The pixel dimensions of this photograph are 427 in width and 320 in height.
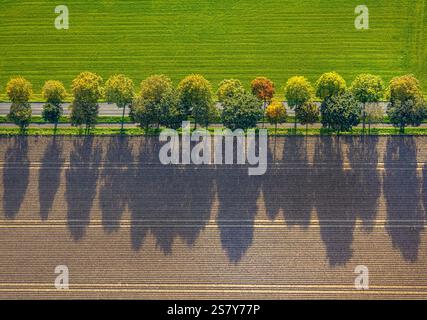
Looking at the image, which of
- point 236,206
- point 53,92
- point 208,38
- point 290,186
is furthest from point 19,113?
point 290,186

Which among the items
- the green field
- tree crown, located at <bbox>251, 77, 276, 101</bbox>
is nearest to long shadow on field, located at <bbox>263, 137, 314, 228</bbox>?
tree crown, located at <bbox>251, 77, 276, 101</bbox>

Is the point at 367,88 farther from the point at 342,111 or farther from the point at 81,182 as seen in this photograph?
the point at 81,182

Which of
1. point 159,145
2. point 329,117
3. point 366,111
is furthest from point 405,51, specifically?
point 159,145

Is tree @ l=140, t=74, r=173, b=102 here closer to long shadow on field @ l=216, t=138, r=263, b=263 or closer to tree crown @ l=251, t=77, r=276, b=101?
tree crown @ l=251, t=77, r=276, b=101

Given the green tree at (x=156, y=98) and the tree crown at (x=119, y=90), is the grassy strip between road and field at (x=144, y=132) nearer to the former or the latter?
the green tree at (x=156, y=98)
